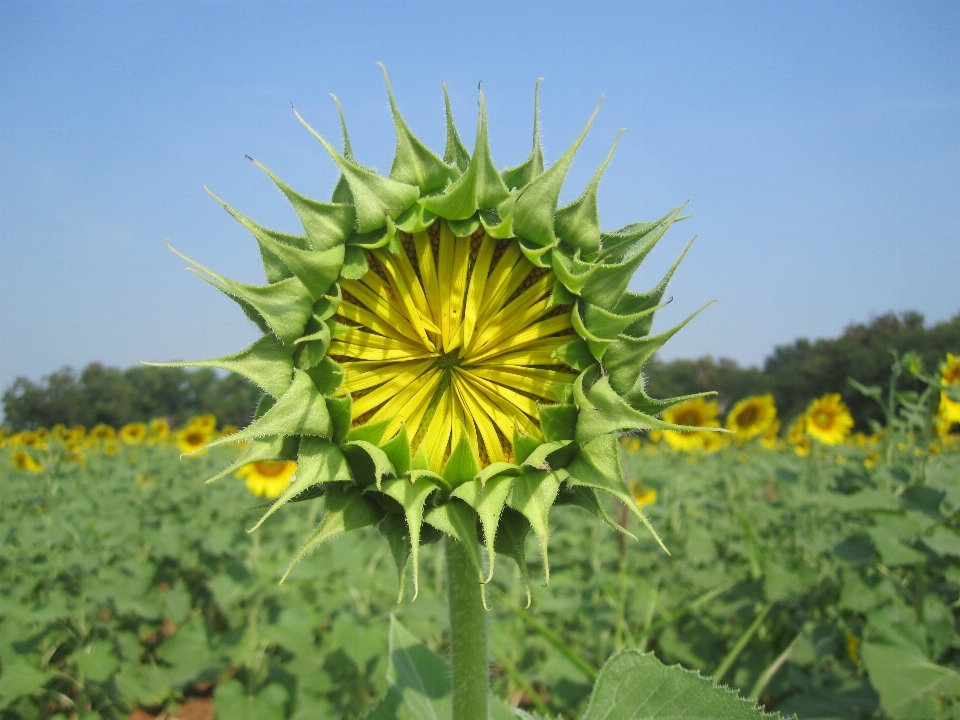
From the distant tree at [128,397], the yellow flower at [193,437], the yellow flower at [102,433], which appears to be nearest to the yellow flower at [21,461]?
the yellow flower at [193,437]

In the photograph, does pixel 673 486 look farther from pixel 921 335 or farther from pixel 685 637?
pixel 921 335

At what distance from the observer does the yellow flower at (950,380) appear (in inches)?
244

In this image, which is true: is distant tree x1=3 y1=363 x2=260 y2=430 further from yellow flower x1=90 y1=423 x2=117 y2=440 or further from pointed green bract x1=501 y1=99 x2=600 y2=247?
pointed green bract x1=501 y1=99 x2=600 y2=247

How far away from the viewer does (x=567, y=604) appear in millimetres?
6172

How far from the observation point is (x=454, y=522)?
1.56 m

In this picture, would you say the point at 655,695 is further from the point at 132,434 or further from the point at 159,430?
the point at 132,434

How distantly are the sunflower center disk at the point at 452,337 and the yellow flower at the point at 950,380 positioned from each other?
5.99 m

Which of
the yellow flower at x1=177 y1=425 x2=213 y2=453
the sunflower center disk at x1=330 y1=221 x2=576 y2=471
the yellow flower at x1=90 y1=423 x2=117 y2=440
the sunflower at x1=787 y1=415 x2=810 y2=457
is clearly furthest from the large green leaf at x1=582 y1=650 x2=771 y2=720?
the yellow flower at x1=90 y1=423 x2=117 y2=440

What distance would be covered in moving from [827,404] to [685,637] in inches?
214

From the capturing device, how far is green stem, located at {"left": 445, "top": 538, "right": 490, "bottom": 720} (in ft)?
5.84

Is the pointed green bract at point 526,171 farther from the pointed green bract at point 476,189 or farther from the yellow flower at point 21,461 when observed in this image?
the yellow flower at point 21,461

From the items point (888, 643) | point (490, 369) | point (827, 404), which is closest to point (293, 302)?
point (490, 369)

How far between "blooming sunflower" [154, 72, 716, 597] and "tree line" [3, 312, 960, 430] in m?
33.0

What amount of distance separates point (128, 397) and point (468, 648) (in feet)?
194
